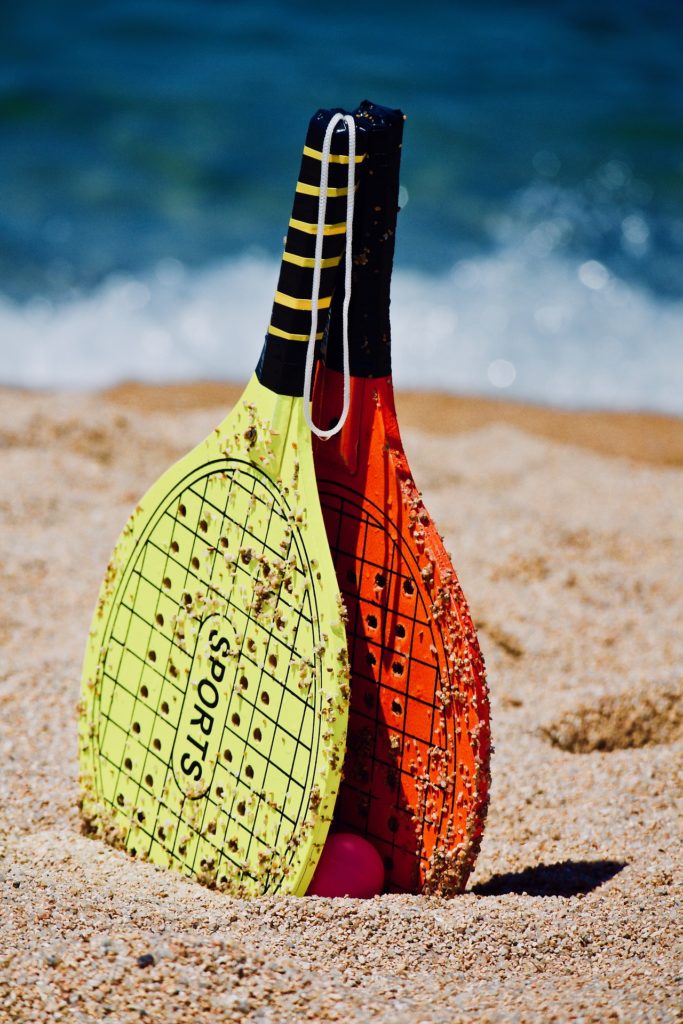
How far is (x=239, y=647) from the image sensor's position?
65.2 inches

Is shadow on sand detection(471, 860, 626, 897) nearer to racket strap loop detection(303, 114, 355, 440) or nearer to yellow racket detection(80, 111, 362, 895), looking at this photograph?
yellow racket detection(80, 111, 362, 895)

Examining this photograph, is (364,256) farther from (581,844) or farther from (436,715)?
(581,844)

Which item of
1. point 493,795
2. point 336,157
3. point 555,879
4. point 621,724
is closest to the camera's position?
point 336,157

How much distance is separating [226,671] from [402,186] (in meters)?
5.47

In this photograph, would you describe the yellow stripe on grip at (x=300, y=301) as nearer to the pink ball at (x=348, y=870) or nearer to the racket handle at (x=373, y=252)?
the racket handle at (x=373, y=252)

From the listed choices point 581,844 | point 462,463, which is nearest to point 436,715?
point 581,844

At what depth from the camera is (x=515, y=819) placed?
1.93m

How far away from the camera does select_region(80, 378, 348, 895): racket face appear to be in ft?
5.16

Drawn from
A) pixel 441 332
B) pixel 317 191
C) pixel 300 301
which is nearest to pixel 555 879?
pixel 300 301

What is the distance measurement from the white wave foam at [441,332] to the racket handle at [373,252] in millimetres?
3530

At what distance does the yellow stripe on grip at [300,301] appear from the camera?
1.57 metres

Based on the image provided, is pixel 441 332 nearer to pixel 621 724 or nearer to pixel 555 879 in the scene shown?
pixel 621 724

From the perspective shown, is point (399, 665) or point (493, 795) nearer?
point (399, 665)

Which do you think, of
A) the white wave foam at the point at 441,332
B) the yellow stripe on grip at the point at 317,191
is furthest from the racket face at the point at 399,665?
the white wave foam at the point at 441,332
